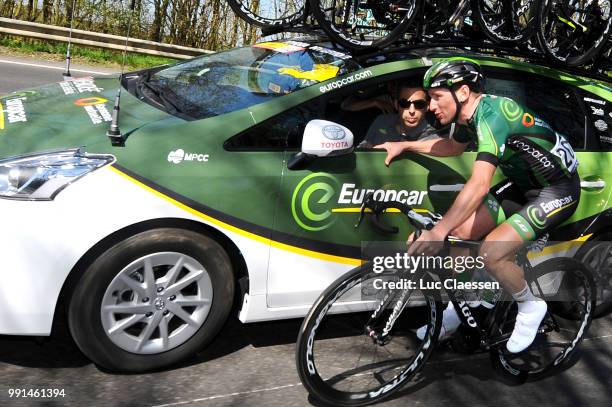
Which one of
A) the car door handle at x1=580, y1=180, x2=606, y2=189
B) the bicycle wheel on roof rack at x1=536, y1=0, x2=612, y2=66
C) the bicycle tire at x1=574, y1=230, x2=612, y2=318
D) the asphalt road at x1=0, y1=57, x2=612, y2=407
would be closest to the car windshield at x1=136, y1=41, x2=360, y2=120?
the asphalt road at x1=0, y1=57, x2=612, y2=407

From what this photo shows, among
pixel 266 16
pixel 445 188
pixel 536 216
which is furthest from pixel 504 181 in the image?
pixel 266 16

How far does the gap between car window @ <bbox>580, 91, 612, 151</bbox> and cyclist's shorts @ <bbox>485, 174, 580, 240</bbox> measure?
93 cm

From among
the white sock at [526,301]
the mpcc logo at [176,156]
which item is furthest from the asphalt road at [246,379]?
the mpcc logo at [176,156]

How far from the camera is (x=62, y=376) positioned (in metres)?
3.32

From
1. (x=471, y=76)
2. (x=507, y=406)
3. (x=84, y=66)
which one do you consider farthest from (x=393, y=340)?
(x=84, y=66)

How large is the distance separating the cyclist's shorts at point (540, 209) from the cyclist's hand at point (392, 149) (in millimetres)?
555

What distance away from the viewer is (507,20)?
4.66m

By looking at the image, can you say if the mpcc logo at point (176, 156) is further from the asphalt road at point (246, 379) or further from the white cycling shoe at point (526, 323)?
the white cycling shoe at point (526, 323)

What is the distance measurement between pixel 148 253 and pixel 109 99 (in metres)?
1.23

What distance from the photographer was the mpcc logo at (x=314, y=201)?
3.45m

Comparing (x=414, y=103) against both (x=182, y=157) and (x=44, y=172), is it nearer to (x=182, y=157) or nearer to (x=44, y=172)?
(x=182, y=157)

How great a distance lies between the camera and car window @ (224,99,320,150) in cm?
341

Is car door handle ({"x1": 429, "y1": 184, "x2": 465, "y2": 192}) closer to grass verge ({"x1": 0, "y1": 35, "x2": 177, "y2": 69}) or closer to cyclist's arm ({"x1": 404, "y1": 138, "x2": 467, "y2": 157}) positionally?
cyclist's arm ({"x1": 404, "y1": 138, "x2": 467, "y2": 157})

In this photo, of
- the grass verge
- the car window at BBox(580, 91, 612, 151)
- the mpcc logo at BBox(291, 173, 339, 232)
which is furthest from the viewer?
the grass verge
